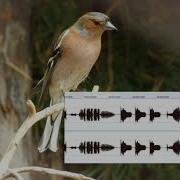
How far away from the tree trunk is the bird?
4 cm

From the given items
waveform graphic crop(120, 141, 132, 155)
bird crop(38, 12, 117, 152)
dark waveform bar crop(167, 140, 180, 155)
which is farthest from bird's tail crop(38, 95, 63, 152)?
dark waveform bar crop(167, 140, 180, 155)

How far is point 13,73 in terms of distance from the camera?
4.32 ft

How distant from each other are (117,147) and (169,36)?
0.26 m

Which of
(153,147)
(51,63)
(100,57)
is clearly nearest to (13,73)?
(51,63)

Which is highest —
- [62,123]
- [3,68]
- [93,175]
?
[3,68]

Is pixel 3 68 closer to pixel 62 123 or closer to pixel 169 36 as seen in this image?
pixel 62 123

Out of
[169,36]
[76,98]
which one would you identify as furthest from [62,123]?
[169,36]

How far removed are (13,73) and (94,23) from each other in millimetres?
203

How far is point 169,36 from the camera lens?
4.33 feet
